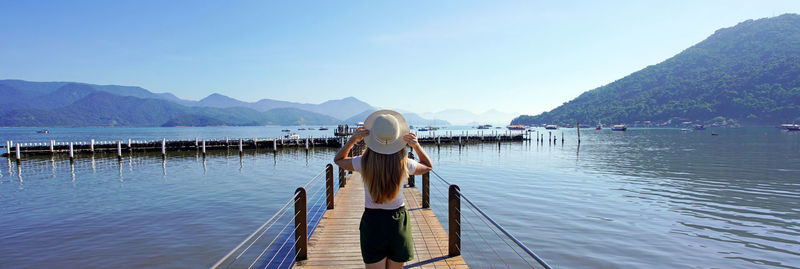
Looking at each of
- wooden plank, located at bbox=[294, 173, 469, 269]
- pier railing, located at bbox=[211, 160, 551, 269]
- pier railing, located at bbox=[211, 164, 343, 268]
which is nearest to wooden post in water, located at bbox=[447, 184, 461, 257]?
pier railing, located at bbox=[211, 160, 551, 269]

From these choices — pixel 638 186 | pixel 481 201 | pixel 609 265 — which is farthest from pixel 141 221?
pixel 638 186

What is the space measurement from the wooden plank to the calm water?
199 centimetres

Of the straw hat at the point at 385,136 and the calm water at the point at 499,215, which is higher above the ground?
the straw hat at the point at 385,136

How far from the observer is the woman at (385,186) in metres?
2.79

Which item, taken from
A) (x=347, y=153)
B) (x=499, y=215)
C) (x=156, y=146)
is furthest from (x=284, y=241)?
(x=156, y=146)

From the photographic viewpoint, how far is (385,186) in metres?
2.83

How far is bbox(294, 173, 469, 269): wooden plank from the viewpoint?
19.6 feet

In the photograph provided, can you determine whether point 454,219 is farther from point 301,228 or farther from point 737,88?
point 737,88

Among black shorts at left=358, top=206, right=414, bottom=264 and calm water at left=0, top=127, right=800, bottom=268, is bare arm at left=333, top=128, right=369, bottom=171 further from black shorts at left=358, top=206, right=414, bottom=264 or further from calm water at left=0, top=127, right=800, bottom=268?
calm water at left=0, top=127, right=800, bottom=268

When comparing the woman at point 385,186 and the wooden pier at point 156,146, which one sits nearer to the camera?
the woman at point 385,186

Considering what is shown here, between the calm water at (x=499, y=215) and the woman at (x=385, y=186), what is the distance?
6.63m

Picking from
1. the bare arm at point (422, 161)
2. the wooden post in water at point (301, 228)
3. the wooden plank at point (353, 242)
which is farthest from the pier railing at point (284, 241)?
the bare arm at point (422, 161)

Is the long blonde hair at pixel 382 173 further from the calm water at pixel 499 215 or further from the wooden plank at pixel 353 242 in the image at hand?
the calm water at pixel 499 215

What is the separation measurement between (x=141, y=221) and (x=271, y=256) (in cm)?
632
